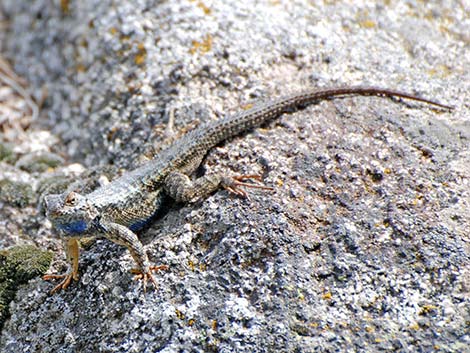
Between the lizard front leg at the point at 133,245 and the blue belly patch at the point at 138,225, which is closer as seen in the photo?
the lizard front leg at the point at 133,245

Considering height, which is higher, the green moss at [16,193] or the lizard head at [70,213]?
the lizard head at [70,213]

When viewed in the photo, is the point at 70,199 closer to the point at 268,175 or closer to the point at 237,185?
the point at 237,185

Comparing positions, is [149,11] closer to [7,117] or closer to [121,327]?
[7,117]

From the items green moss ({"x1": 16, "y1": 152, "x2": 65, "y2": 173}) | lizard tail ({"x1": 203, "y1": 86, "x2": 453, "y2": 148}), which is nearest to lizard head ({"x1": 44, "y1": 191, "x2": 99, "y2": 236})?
lizard tail ({"x1": 203, "y1": 86, "x2": 453, "y2": 148})

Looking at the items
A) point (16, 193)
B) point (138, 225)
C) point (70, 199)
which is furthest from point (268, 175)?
point (16, 193)

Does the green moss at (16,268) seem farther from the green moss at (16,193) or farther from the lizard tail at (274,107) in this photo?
the lizard tail at (274,107)

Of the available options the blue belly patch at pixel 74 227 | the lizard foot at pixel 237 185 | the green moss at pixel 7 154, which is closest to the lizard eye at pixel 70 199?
the blue belly patch at pixel 74 227

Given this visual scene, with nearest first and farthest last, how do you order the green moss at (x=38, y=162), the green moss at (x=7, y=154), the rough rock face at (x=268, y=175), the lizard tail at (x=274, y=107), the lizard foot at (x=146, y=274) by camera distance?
1. the rough rock face at (x=268, y=175)
2. the lizard foot at (x=146, y=274)
3. the lizard tail at (x=274, y=107)
4. the green moss at (x=38, y=162)
5. the green moss at (x=7, y=154)
